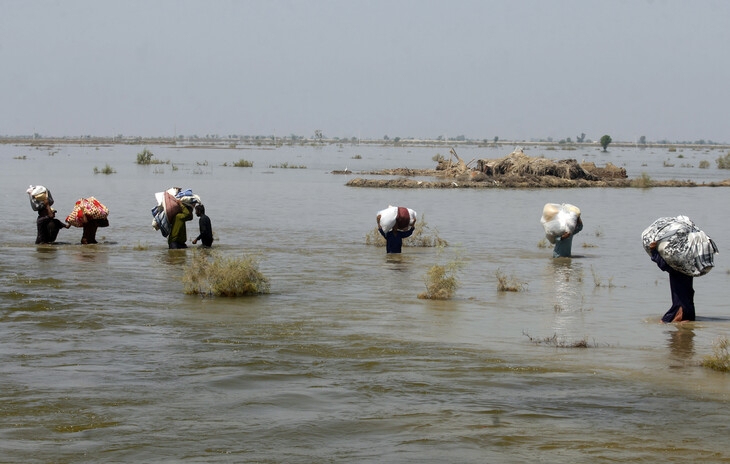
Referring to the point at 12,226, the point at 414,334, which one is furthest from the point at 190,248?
the point at 414,334

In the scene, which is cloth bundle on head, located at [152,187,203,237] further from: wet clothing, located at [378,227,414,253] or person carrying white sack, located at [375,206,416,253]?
wet clothing, located at [378,227,414,253]

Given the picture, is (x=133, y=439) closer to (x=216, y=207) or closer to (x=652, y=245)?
(x=652, y=245)

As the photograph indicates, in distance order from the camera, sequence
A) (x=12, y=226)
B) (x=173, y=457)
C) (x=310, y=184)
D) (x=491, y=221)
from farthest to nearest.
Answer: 1. (x=310, y=184)
2. (x=491, y=221)
3. (x=12, y=226)
4. (x=173, y=457)

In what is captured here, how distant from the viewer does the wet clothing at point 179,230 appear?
15.8m

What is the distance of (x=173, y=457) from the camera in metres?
5.27

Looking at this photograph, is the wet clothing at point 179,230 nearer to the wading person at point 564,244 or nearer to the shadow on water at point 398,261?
the shadow on water at point 398,261

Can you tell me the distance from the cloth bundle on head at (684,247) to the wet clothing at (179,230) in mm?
9079

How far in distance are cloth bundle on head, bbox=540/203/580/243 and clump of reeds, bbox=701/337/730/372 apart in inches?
300

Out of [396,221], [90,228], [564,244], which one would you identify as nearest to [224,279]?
[396,221]

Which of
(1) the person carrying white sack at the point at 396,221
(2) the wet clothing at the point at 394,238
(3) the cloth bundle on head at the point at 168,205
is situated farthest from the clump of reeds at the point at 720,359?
(3) the cloth bundle on head at the point at 168,205

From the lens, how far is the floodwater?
5578mm

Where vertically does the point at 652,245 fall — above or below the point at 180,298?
above

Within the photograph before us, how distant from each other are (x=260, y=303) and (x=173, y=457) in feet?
18.5

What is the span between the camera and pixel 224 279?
1117cm
